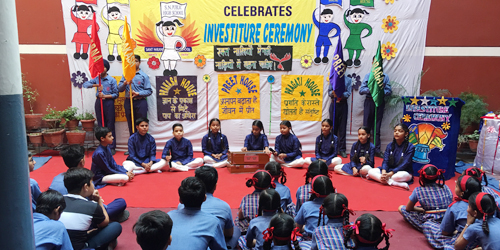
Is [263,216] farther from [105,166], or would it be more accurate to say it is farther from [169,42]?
[169,42]

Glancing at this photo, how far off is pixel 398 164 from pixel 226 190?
8.28ft

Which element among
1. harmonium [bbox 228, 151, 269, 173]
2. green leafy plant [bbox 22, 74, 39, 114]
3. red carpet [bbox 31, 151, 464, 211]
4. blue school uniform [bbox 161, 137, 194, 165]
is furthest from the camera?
green leafy plant [bbox 22, 74, 39, 114]

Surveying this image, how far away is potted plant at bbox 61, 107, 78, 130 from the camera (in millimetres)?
6215

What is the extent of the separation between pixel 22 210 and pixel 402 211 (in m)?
3.30

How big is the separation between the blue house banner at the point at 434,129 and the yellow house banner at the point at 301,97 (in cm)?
185

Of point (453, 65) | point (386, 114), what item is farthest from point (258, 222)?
point (453, 65)

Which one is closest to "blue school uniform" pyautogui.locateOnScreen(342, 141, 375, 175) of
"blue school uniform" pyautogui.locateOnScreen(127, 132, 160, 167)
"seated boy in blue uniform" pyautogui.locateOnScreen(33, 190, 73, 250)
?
"blue school uniform" pyautogui.locateOnScreen(127, 132, 160, 167)

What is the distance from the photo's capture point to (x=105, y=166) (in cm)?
436

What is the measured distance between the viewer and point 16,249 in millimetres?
1006

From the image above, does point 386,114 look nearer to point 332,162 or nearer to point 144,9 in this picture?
point 332,162

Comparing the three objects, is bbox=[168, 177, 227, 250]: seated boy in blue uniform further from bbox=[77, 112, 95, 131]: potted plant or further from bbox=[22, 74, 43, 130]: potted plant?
bbox=[22, 74, 43, 130]: potted plant

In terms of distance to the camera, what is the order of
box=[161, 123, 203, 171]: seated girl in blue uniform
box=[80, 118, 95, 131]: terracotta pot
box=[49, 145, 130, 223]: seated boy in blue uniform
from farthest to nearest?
box=[80, 118, 95, 131]: terracotta pot, box=[161, 123, 203, 171]: seated girl in blue uniform, box=[49, 145, 130, 223]: seated boy in blue uniform

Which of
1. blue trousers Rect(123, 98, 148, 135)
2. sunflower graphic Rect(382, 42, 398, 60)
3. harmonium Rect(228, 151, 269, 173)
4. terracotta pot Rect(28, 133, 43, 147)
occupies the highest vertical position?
sunflower graphic Rect(382, 42, 398, 60)

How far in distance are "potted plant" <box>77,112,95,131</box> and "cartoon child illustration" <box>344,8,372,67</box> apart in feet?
17.0
